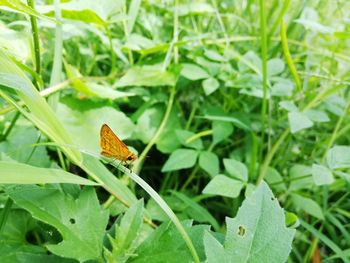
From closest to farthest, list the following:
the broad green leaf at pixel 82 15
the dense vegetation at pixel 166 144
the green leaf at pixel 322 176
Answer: the dense vegetation at pixel 166 144, the green leaf at pixel 322 176, the broad green leaf at pixel 82 15

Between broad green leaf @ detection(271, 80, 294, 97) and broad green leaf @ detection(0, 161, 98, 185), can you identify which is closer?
broad green leaf @ detection(0, 161, 98, 185)

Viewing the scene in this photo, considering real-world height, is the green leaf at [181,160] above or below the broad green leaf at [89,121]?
below

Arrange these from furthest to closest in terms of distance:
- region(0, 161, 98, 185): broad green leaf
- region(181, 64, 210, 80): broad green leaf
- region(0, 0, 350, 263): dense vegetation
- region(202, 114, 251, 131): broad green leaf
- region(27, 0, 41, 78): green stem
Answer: region(181, 64, 210, 80): broad green leaf, region(202, 114, 251, 131): broad green leaf, region(27, 0, 41, 78): green stem, region(0, 0, 350, 263): dense vegetation, region(0, 161, 98, 185): broad green leaf

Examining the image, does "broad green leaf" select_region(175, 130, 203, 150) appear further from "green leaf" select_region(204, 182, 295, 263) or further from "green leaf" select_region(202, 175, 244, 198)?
"green leaf" select_region(204, 182, 295, 263)

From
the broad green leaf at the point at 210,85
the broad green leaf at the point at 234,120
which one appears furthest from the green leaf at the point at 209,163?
the broad green leaf at the point at 210,85

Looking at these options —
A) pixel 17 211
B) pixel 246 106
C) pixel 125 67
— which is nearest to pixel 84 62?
pixel 125 67

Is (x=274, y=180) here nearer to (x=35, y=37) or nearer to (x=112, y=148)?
(x=112, y=148)

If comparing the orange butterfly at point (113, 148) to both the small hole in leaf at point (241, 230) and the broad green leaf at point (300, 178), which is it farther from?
the broad green leaf at point (300, 178)

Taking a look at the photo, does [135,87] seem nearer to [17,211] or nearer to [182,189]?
[182,189]

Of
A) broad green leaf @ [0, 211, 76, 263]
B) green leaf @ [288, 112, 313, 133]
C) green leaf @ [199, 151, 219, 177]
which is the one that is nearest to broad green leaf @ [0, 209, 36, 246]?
broad green leaf @ [0, 211, 76, 263]
